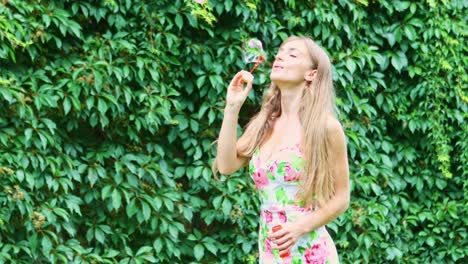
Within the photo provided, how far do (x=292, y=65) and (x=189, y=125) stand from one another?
155cm

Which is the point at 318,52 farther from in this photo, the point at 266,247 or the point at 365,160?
the point at 365,160

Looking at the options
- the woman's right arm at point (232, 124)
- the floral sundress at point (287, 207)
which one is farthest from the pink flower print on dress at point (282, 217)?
the woman's right arm at point (232, 124)

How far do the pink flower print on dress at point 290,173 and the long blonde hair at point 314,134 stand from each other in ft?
0.08

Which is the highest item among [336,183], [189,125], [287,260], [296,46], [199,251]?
[296,46]

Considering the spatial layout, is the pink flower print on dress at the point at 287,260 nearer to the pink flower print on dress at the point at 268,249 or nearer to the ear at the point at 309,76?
the pink flower print on dress at the point at 268,249

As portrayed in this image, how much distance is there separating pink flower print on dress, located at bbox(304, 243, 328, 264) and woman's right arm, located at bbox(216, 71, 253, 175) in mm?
407

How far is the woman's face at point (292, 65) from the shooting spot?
274 centimetres

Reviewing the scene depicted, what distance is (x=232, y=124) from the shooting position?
8.86 ft

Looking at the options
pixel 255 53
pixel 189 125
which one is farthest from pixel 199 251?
pixel 255 53

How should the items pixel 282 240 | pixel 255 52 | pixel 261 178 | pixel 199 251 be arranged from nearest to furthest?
pixel 282 240
pixel 261 178
pixel 255 52
pixel 199 251

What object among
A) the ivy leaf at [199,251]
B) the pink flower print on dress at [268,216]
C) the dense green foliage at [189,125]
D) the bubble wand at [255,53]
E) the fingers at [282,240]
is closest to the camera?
the fingers at [282,240]

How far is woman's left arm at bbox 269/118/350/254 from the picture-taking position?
2.62m

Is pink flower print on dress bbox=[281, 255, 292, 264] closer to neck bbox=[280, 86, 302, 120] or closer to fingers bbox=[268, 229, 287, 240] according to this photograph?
fingers bbox=[268, 229, 287, 240]

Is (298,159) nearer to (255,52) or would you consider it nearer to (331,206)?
(331,206)
